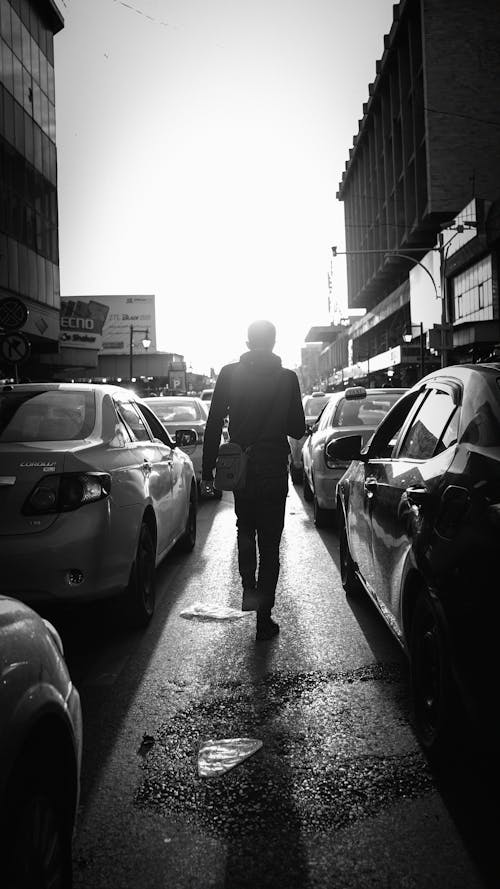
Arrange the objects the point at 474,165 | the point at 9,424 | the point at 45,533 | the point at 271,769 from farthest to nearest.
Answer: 1. the point at 474,165
2. the point at 9,424
3. the point at 45,533
4. the point at 271,769

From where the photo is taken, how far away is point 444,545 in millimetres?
2852

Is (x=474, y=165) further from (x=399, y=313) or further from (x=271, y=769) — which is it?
(x=271, y=769)

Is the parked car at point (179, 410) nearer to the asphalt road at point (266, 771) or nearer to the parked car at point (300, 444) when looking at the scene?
the parked car at point (300, 444)

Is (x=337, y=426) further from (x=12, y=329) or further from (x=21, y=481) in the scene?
(x=12, y=329)

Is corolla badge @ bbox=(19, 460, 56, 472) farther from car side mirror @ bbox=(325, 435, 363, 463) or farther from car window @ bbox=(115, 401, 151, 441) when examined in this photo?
car side mirror @ bbox=(325, 435, 363, 463)

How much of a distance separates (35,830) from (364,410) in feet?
27.6

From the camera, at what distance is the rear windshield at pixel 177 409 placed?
13984mm

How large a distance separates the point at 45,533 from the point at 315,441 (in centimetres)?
613

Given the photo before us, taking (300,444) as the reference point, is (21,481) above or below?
below

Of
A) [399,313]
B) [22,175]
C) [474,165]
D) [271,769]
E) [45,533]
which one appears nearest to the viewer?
[271,769]

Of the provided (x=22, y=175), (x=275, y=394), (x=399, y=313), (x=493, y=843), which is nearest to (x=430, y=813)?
(x=493, y=843)

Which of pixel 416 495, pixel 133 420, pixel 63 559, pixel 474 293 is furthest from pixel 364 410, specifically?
pixel 474 293

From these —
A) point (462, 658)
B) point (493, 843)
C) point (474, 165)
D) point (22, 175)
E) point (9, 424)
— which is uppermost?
point (474, 165)

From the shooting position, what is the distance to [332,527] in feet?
32.1
